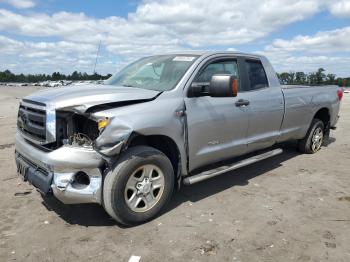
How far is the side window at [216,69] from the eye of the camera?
4777mm

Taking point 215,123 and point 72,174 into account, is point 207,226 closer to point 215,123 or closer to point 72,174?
point 215,123

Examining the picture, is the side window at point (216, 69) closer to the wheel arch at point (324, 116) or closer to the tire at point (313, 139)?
the tire at point (313, 139)

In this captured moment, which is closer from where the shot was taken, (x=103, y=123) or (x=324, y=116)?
(x=103, y=123)

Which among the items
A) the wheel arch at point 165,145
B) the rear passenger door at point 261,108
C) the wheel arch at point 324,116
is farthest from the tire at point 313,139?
the wheel arch at point 165,145

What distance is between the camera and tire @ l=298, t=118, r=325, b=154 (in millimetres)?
7277

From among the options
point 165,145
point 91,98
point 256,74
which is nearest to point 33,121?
point 91,98

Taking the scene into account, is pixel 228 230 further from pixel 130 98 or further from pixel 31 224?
pixel 31 224

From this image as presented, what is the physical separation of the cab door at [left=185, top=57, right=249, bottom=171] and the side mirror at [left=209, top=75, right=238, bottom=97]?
0.26 metres

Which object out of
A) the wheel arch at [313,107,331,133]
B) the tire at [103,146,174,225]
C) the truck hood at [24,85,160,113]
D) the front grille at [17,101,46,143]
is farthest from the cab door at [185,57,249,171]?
the wheel arch at [313,107,331,133]

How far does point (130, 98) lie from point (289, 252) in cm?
221

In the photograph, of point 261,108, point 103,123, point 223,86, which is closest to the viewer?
point 103,123

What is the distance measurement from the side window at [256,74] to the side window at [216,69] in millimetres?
332

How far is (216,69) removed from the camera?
5035 millimetres

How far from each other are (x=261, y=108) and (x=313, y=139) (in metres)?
2.49
